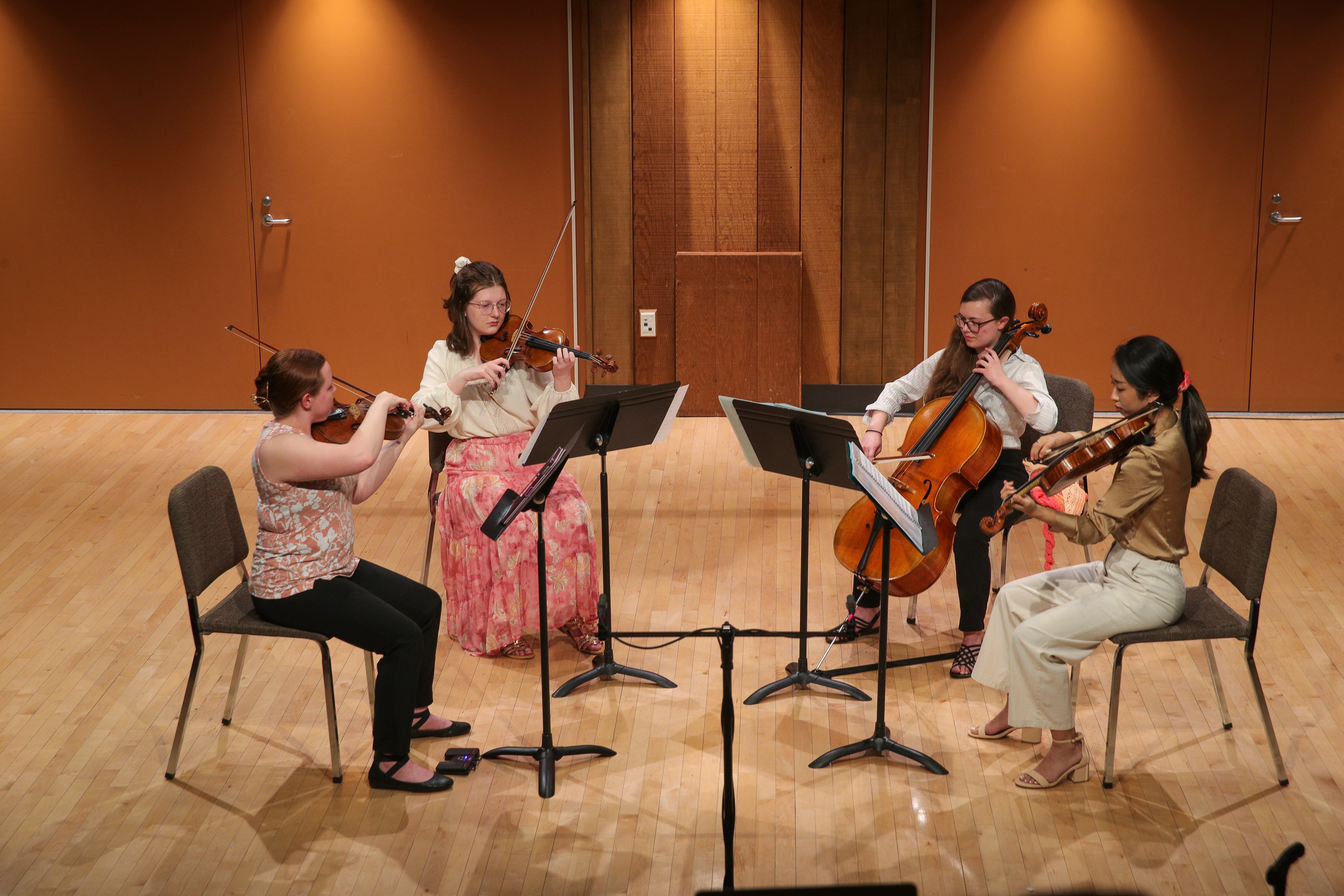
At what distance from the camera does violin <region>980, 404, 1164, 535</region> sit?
280 cm

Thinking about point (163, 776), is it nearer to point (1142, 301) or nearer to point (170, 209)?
point (170, 209)

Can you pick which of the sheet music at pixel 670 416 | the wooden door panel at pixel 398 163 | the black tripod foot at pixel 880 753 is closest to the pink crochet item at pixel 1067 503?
the black tripod foot at pixel 880 753

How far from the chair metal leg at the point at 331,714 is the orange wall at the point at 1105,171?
3.71 meters

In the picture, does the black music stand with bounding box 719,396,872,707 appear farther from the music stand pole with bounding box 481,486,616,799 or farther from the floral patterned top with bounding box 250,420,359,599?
the floral patterned top with bounding box 250,420,359,599

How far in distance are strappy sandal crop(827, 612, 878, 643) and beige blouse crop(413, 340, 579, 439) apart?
1.04m

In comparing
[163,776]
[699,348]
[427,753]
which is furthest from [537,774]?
[699,348]

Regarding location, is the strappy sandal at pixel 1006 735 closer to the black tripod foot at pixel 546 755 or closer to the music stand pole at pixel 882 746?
the music stand pole at pixel 882 746

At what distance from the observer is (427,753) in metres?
3.10

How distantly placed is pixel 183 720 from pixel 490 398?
1.24 metres

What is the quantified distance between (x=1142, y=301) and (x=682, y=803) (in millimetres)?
3845

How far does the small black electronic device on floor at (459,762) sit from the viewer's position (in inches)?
118

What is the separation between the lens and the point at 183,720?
9.71 feet

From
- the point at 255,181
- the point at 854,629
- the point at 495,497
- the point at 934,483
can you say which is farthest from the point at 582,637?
the point at 255,181

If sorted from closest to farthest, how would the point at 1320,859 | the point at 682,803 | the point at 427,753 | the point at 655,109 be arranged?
the point at 1320,859
the point at 682,803
the point at 427,753
the point at 655,109
